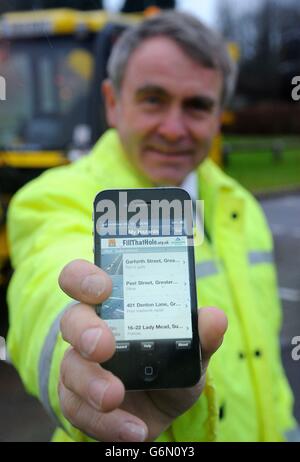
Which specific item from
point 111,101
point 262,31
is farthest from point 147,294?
point 262,31

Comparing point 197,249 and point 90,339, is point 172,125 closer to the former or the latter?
point 197,249

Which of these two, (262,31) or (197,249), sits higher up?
(262,31)

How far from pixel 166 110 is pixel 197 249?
315mm

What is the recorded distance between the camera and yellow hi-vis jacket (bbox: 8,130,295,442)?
74 centimetres

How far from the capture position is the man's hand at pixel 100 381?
0.51 metres

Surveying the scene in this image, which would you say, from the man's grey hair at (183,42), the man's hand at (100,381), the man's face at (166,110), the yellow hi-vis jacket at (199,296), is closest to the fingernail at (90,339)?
the man's hand at (100,381)

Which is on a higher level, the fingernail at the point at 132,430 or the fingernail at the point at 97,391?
the fingernail at the point at 97,391

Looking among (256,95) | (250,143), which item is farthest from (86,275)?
(250,143)

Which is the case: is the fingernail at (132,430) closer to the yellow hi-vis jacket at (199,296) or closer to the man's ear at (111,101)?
the yellow hi-vis jacket at (199,296)

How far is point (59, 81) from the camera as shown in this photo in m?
4.45

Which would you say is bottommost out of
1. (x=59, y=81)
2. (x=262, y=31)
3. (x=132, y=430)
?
(x=59, y=81)

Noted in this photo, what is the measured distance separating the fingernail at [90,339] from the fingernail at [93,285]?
0.03m

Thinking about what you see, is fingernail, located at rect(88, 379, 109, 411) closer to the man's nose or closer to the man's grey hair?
the man's nose

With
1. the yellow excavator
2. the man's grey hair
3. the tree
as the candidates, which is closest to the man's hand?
the man's grey hair
